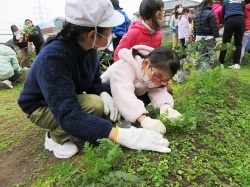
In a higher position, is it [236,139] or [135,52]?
[135,52]

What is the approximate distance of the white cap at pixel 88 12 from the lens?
155 cm

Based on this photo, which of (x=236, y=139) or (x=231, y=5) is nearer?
(x=236, y=139)

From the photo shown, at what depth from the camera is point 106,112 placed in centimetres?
204

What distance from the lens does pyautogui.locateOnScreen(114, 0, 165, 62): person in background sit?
9.84ft

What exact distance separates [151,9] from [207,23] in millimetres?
2704

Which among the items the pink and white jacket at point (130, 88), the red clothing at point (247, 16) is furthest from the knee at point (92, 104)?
the red clothing at point (247, 16)

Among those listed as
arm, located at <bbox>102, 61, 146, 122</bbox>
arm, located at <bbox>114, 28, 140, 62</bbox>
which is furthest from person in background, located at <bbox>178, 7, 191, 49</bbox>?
arm, located at <bbox>102, 61, 146, 122</bbox>

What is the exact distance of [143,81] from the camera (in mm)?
2199

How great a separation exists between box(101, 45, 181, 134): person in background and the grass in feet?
0.46

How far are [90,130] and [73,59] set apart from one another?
52 cm

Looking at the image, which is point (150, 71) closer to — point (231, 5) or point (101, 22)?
point (101, 22)

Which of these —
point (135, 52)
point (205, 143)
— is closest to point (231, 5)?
point (135, 52)

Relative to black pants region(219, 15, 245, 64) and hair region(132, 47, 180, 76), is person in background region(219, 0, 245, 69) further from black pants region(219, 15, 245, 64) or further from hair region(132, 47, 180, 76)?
hair region(132, 47, 180, 76)

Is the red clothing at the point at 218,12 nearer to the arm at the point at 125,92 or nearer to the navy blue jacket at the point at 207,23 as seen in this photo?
the navy blue jacket at the point at 207,23
